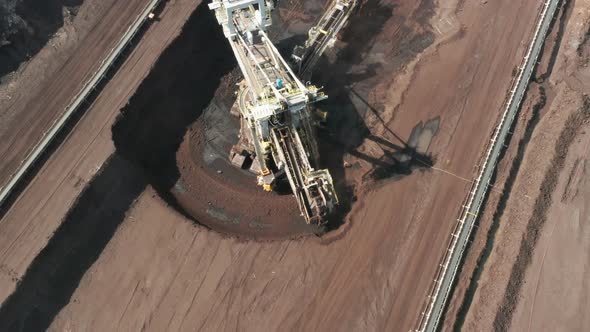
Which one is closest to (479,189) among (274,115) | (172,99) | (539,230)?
(539,230)

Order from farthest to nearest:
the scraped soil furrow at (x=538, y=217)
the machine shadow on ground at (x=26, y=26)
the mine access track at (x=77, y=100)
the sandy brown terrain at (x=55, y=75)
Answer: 1. the machine shadow on ground at (x=26, y=26)
2. the sandy brown terrain at (x=55, y=75)
3. the mine access track at (x=77, y=100)
4. the scraped soil furrow at (x=538, y=217)

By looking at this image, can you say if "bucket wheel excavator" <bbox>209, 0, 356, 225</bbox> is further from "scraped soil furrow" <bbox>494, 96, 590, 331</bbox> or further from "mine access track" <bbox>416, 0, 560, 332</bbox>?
"scraped soil furrow" <bbox>494, 96, 590, 331</bbox>

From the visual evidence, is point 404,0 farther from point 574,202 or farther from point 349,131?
point 574,202

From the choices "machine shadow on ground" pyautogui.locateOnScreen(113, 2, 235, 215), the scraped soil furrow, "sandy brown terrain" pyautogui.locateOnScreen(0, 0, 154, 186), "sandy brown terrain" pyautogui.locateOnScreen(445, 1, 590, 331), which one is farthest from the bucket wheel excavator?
the scraped soil furrow

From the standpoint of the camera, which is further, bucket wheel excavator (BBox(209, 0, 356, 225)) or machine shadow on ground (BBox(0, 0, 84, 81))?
machine shadow on ground (BBox(0, 0, 84, 81))

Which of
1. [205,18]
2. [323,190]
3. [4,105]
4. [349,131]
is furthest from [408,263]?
[4,105]

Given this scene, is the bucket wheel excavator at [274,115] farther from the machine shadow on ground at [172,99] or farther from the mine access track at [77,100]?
the mine access track at [77,100]

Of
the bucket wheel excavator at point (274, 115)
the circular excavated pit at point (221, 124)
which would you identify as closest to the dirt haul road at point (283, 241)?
the circular excavated pit at point (221, 124)
